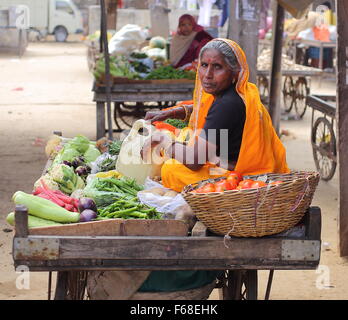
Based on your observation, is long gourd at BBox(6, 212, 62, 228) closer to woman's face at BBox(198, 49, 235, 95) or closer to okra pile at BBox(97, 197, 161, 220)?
okra pile at BBox(97, 197, 161, 220)

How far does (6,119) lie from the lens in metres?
12.2

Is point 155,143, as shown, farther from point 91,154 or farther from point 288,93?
point 288,93

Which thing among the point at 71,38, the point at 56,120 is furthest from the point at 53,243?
the point at 71,38

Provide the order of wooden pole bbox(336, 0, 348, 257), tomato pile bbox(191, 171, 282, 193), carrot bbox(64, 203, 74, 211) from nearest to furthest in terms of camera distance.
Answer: tomato pile bbox(191, 171, 282, 193) → carrot bbox(64, 203, 74, 211) → wooden pole bbox(336, 0, 348, 257)

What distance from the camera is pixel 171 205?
3580 millimetres

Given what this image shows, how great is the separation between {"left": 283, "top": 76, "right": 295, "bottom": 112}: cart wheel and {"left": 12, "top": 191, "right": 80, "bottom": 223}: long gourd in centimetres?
1084

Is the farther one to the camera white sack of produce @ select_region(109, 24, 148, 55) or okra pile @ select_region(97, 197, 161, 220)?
white sack of produce @ select_region(109, 24, 148, 55)

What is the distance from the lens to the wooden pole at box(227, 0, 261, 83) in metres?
7.26

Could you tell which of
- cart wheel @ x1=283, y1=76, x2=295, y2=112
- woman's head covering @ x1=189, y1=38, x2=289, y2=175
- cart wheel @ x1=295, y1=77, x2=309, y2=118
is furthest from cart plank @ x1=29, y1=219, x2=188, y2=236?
cart wheel @ x1=283, y1=76, x2=295, y2=112

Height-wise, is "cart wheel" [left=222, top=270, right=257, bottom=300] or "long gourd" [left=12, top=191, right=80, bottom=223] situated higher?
"long gourd" [left=12, top=191, right=80, bottom=223]

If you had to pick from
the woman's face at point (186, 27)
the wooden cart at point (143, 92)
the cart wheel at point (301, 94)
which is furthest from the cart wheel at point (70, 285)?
the cart wheel at point (301, 94)

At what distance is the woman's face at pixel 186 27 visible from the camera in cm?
1036

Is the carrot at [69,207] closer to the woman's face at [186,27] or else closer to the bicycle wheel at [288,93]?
the woman's face at [186,27]

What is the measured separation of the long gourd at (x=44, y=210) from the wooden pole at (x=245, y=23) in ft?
14.5
